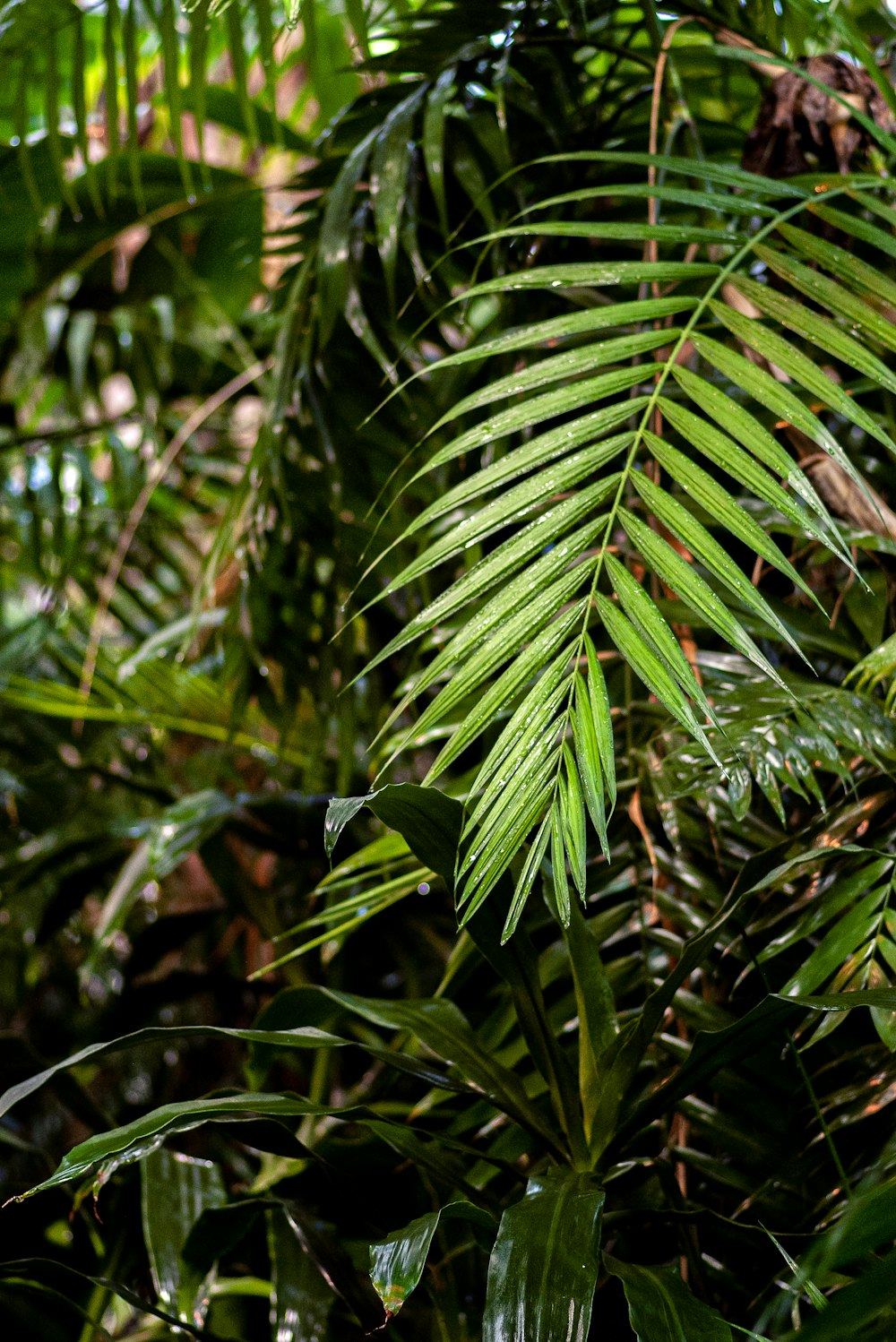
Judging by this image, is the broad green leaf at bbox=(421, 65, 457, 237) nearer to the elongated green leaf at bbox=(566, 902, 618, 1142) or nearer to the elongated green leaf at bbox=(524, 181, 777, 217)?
the elongated green leaf at bbox=(524, 181, 777, 217)

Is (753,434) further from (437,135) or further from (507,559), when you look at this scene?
(437,135)

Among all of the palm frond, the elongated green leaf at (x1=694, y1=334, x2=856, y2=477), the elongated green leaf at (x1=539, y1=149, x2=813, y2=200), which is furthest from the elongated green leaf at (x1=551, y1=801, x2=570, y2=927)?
the elongated green leaf at (x1=539, y1=149, x2=813, y2=200)

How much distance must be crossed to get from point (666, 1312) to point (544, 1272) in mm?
64

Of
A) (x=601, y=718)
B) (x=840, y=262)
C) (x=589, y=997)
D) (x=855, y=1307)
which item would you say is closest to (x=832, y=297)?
(x=840, y=262)

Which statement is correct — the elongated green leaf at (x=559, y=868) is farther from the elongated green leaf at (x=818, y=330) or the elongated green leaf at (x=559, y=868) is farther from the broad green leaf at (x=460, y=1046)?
the elongated green leaf at (x=818, y=330)

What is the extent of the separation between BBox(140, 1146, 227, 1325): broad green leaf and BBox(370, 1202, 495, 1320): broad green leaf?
0.80 ft

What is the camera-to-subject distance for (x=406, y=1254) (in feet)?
1.71

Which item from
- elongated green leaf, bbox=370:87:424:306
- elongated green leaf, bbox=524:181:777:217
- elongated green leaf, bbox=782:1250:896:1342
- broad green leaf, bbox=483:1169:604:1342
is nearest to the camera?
elongated green leaf, bbox=782:1250:896:1342

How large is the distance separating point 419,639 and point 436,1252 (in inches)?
20.8

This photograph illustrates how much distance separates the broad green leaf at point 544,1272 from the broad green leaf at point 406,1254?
31 millimetres

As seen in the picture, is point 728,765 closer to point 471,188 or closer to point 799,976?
point 799,976

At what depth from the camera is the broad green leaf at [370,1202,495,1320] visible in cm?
50

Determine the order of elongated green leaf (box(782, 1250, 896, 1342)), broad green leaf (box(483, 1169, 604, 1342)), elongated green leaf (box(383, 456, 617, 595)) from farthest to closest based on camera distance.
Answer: elongated green leaf (box(383, 456, 617, 595)), broad green leaf (box(483, 1169, 604, 1342)), elongated green leaf (box(782, 1250, 896, 1342))

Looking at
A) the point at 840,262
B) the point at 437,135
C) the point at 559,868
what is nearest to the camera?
the point at 559,868
